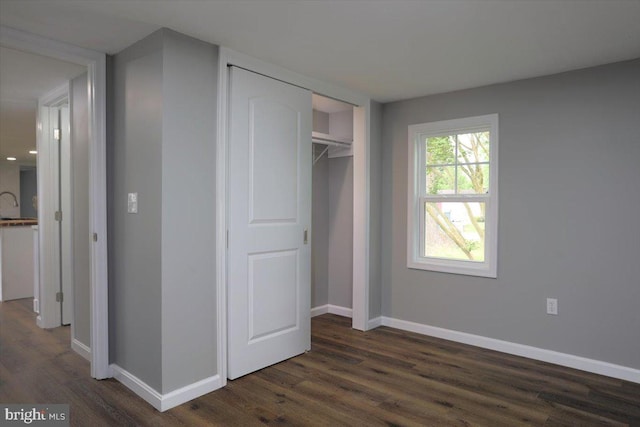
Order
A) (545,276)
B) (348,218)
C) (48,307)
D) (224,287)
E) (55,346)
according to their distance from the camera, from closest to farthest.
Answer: (224,287) → (545,276) → (55,346) → (48,307) → (348,218)

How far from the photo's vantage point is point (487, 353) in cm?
351

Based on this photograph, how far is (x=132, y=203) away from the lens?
8.86 ft

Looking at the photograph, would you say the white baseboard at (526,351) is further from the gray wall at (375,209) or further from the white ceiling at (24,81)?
the white ceiling at (24,81)

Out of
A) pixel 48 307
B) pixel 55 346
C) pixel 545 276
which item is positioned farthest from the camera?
pixel 48 307

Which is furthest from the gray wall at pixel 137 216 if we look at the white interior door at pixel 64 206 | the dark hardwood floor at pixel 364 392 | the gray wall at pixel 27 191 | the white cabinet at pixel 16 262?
the gray wall at pixel 27 191

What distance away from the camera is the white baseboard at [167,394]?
249 centimetres

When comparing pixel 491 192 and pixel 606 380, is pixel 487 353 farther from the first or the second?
pixel 491 192

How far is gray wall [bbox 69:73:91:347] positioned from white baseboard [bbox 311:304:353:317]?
2.24 meters

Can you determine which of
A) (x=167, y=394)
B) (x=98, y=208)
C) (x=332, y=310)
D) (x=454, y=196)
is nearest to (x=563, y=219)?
(x=454, y=196)

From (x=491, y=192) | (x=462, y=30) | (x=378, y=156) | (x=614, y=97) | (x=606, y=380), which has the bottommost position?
(x=606, y=380)

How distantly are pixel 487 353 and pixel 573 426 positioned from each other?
3.81 ft

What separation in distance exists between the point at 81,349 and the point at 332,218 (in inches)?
108

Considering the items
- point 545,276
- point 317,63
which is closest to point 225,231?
point 317,63

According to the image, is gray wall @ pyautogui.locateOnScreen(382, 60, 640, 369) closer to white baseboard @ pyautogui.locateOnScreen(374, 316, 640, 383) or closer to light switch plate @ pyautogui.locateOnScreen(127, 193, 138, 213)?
white baseboard @ pyautogui.locateOnScreen(374, 316, 640, 383)
